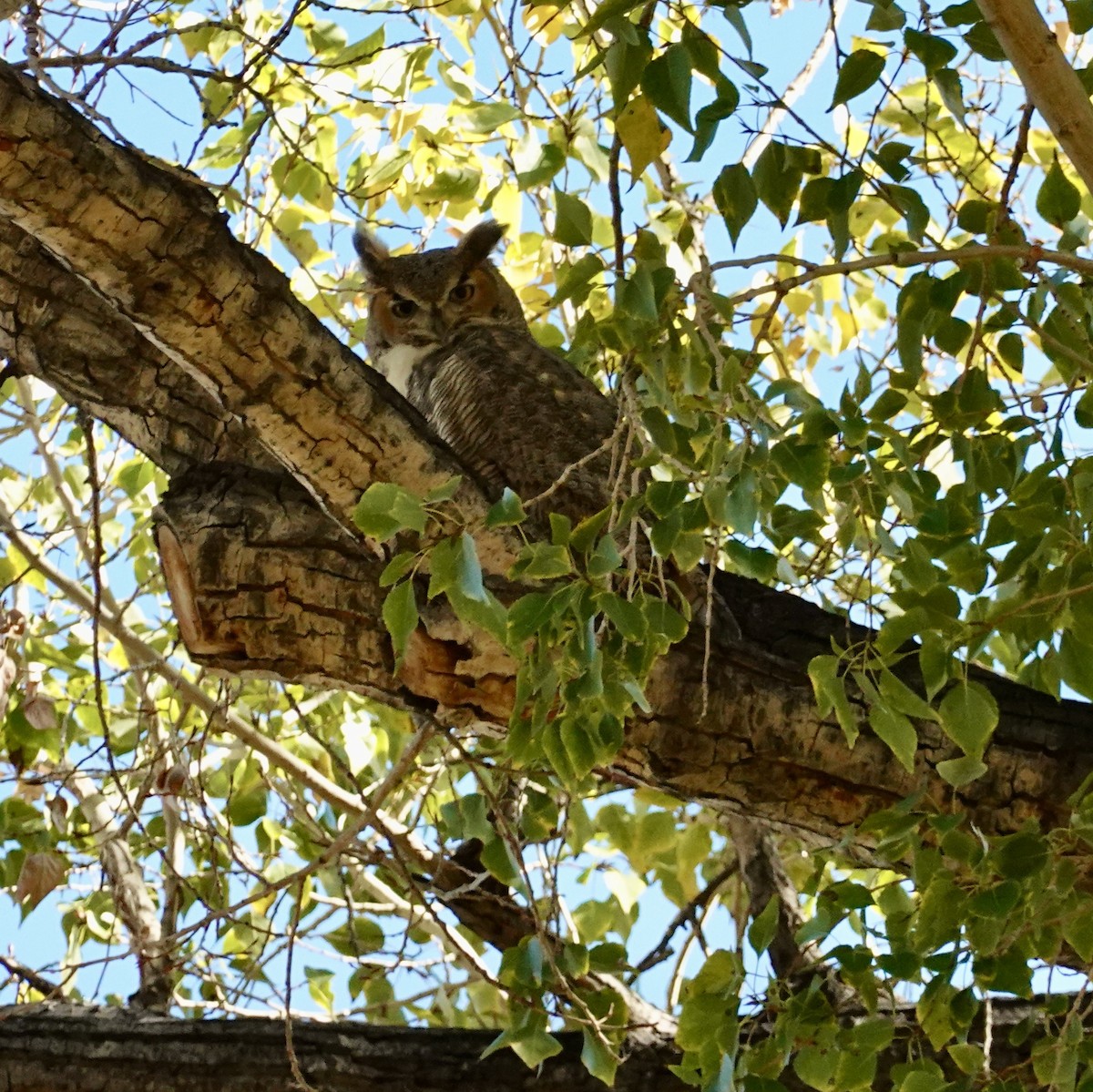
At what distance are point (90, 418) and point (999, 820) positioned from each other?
3.78 ft

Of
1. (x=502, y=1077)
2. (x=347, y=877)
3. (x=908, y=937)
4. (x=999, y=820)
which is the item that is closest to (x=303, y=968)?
(x=347, y=877)

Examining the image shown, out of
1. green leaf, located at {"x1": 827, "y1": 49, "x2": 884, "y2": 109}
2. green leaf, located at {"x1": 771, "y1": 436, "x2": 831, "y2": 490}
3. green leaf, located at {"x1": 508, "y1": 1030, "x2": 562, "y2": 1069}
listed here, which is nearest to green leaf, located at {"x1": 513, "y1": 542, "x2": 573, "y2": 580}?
green leaf, located at {"x1": 771, "y1": 436, "x2": 831, "y2": 490}

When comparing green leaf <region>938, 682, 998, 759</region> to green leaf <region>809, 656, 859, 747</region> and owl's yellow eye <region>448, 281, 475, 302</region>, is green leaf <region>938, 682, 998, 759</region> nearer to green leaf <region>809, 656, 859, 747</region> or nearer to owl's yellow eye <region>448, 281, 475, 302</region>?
green leaf <region>809, 656, 859, 747</region>

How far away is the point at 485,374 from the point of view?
2150 millimetres

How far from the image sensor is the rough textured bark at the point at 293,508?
1173mm

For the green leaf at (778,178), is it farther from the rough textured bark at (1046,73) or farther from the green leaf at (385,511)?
the green leaf at (385,511)

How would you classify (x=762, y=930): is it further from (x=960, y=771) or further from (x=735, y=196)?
(x=735, y=196)

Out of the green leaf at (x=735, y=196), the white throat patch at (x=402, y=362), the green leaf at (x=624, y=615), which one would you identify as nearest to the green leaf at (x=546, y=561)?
the green leaf at (x=624, y=615)

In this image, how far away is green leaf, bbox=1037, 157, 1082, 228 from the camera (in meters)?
1.15

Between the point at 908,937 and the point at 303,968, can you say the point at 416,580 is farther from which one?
the point at 303,968

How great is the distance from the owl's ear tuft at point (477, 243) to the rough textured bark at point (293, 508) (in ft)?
4.00

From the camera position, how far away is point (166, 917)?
2.03 metres

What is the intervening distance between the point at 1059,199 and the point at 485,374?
1128 millimetres

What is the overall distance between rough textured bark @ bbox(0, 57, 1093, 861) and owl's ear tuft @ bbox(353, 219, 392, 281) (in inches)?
48.7
